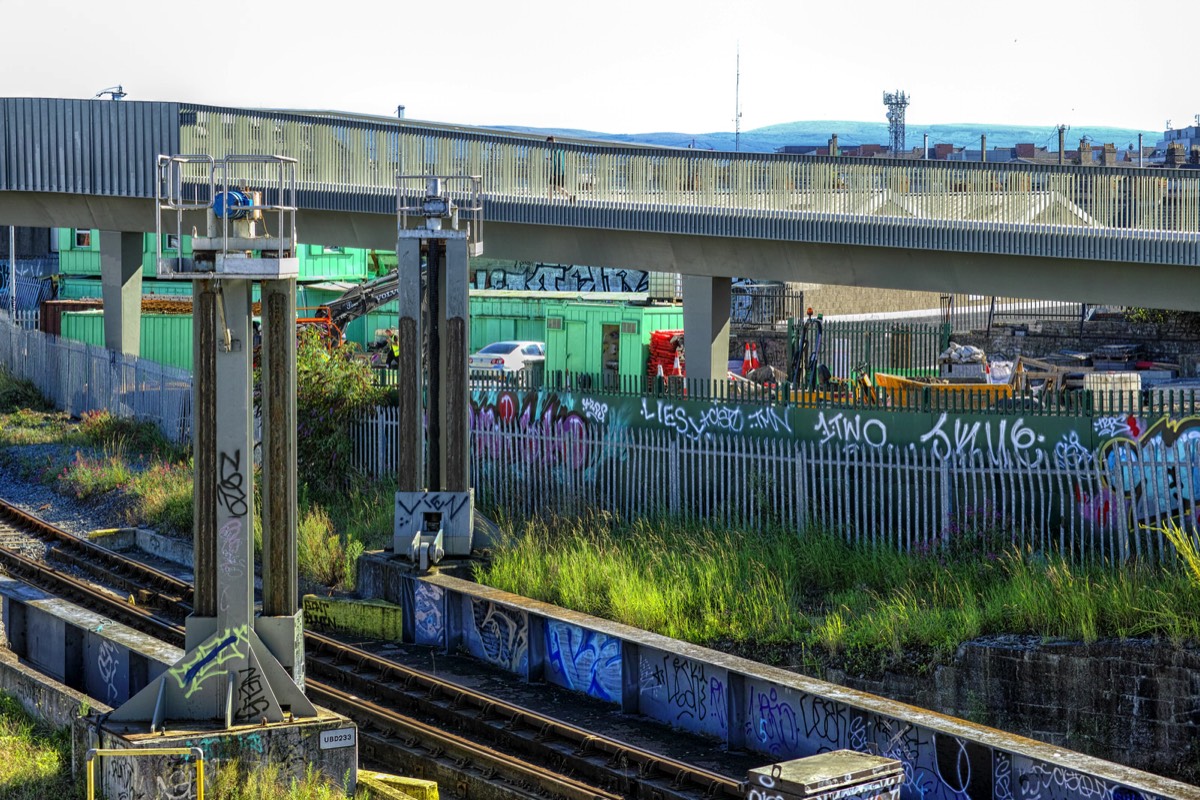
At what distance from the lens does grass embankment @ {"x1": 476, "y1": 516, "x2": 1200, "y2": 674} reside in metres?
13.7

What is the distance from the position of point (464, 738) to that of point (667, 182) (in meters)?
13.5

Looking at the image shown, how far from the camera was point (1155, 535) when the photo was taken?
49.5 ft

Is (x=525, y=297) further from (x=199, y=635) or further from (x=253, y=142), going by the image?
(x=199, y=635)

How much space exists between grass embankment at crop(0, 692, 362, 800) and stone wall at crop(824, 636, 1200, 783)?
17.7 feet

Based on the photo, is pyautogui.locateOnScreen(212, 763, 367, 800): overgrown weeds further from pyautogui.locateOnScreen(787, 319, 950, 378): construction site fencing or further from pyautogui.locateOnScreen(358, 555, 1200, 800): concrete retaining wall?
pyautogui.locateOnScreen(787, 319, 950, 378): construction site fencing

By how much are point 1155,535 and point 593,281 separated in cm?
4122

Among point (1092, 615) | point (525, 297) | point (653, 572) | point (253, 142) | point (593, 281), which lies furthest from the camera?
point (593, 281)

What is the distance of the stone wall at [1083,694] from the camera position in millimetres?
12547

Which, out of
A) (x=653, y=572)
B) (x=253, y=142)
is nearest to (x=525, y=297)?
(x=253, y=142)

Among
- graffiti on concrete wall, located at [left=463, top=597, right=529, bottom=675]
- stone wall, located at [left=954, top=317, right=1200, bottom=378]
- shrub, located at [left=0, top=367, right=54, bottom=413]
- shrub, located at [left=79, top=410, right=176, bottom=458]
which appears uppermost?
stone wall, located at [left=954, top=317, right=1200, bottom=378]

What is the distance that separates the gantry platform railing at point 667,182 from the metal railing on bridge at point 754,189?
21 mm

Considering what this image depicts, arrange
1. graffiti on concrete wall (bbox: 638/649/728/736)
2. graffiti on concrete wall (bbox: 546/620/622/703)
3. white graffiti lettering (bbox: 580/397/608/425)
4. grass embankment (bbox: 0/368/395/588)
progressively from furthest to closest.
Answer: white graffiti lettering (bbox: 580/397/608/425)
grass embankment (bbox: 0/368/395/588)
graffiti on concrete wall (bbox: 546/620/622/703)
graffiti on concrete wall (bbox: 638/649/728/736)

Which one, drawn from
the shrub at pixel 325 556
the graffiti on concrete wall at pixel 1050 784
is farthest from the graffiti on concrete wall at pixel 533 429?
the graffiti on concrete wall at pixel 1050 784

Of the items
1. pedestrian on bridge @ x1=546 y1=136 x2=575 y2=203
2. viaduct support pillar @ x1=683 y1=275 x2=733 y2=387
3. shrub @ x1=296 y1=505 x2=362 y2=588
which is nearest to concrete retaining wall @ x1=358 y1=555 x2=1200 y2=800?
shrub @ x1=296 y1=505 x2=362 y2=588
